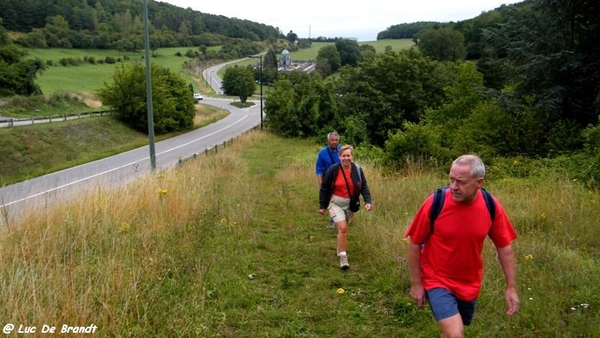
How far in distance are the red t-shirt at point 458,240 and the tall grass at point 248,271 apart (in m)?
1.14

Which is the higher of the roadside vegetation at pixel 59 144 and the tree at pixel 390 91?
the tree at pixel 390 91

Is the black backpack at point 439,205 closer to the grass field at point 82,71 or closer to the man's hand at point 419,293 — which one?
the man's hand at point 419,293

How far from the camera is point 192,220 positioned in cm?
702

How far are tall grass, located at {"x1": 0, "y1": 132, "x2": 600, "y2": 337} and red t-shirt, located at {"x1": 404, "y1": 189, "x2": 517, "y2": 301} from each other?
3.74 ft

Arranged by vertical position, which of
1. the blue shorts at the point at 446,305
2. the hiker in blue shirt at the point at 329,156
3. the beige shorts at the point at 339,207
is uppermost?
the hiker in blue shirt at the point at 329,156

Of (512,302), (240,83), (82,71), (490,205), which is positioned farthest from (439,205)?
(240,83)

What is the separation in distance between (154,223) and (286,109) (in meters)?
34.4

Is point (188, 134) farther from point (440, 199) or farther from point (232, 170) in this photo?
point (440, 199)

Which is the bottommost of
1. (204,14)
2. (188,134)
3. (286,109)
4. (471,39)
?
(188,134)

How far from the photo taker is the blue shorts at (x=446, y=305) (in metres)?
3.14

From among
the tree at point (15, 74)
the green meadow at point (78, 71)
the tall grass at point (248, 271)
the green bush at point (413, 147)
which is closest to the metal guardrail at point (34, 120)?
the green meadow at point (78, 71)

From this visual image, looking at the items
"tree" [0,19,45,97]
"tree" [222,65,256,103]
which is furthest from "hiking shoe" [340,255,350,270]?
"tree" [222,65,256,103]

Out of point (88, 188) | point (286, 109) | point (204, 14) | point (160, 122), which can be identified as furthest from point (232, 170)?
point (204, 14)

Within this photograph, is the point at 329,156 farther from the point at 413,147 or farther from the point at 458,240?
the point at 413,147
